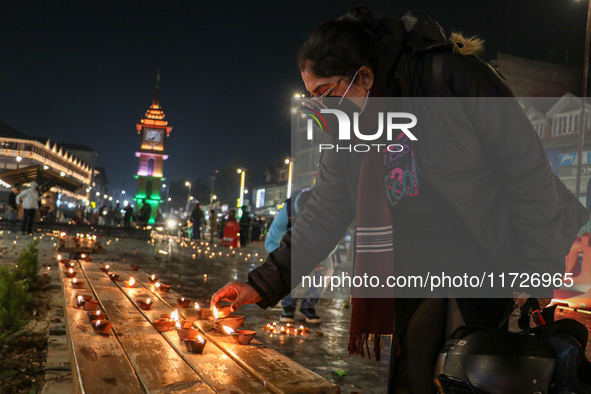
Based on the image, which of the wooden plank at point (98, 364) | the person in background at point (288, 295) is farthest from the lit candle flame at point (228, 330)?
the person in background at point (288, 295)

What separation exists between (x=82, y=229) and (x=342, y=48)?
24881 mm

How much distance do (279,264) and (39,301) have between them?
19.2 feet

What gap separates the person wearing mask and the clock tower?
93.5 m

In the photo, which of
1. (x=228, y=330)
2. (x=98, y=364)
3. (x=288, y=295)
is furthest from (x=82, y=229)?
(x=98, y=364)

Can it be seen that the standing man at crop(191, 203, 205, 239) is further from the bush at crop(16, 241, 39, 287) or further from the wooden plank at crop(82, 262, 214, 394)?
the wooden plank at crop(82, 262, 214, 394)

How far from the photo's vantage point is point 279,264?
248 cm

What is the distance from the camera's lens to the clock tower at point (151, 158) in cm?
9356

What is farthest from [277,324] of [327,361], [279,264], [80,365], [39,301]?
[80,365]

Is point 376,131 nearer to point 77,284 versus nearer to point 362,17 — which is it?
point 362,17

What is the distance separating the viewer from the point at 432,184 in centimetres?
193

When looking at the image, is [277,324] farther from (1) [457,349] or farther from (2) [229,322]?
(1) [457,349]

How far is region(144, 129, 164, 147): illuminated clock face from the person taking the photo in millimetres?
95562

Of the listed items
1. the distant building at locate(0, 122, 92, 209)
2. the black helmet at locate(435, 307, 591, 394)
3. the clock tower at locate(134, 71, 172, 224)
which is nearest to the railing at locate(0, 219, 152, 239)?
the distant building at locate(0, 122, 92, 209)

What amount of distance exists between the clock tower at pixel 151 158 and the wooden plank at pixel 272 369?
9306 cm
